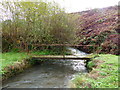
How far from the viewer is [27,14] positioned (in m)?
9.29

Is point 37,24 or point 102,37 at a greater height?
point 37,24

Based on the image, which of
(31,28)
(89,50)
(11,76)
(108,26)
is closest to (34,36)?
(31,28)

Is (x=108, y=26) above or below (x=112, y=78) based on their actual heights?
above

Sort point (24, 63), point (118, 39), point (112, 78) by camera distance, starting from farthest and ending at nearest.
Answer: point (118, 39)
point (24, 63)
point (112, 78)

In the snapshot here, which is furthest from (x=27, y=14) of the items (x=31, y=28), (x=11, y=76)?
(x=11, y=76)

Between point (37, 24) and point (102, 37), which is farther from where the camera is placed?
point (102, 37)

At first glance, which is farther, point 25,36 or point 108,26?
point 108,26

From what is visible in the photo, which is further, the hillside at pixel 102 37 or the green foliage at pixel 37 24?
the hillside at pixel 102 37

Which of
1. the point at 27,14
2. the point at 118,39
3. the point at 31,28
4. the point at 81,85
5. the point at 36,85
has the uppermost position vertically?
the point at 27,14

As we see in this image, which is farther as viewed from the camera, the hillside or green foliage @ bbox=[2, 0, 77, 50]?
the hillside

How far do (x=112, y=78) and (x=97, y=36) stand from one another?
1041 centimetres

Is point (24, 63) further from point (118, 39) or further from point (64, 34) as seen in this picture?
point (118, 39)

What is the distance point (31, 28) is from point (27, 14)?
44.3 inches

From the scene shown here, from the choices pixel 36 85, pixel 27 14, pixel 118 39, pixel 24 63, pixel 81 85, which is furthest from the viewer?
pixel 118 39
